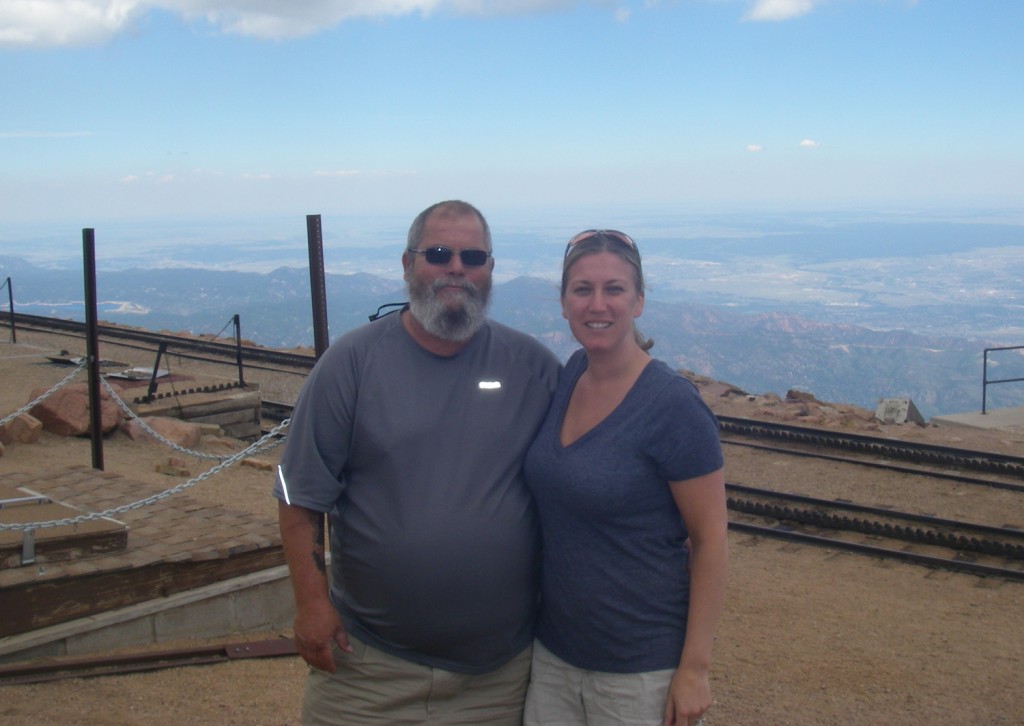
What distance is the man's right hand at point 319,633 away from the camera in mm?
2980

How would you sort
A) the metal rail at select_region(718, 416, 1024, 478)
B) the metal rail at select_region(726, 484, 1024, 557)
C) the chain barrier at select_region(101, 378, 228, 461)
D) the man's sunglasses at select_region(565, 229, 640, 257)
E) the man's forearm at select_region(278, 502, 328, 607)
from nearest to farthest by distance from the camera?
the man's sunglasses at select_region(565, 229, 640, 257) < the man's forearm at select_region(278, 502, 328, 607) < the metal rail at select_region(726, 484, 1024, 557) < the chain barrier at select_region(101, 378, 228, 461) < the metal rail at select_region(718, 416, 1024, 478)

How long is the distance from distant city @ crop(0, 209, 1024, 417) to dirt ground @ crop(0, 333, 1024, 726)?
215 centimetres

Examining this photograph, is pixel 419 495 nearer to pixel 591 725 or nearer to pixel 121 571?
pixel 591 725

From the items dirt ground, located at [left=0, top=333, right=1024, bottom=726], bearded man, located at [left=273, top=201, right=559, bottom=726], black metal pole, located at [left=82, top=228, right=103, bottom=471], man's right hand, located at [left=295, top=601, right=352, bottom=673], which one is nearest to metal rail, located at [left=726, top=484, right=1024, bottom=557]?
Result: dirt ground, located at [left=0, top=333, right=1024, bottom=726]

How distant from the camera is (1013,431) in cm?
1502

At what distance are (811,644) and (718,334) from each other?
2557 inches

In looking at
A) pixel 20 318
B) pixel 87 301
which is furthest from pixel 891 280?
pixel 87 301

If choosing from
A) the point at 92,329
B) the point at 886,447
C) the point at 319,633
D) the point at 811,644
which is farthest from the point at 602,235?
the point at 886,447

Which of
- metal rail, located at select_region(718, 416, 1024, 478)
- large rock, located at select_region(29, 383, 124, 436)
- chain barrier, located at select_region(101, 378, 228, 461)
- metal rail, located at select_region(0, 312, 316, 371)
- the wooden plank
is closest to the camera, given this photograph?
the wooden plank

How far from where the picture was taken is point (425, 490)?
2891mm

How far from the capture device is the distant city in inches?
1943

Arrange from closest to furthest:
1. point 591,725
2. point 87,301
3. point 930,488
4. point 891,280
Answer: point 591,725 → point 87,301 → point 930,488 → point 891,280

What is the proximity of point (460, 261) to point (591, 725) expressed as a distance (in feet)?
4.49

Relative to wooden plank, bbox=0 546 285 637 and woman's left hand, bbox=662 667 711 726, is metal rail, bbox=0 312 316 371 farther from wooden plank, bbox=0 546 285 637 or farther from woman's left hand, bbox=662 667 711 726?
woman's left hand, bbox=662 667 711 726
